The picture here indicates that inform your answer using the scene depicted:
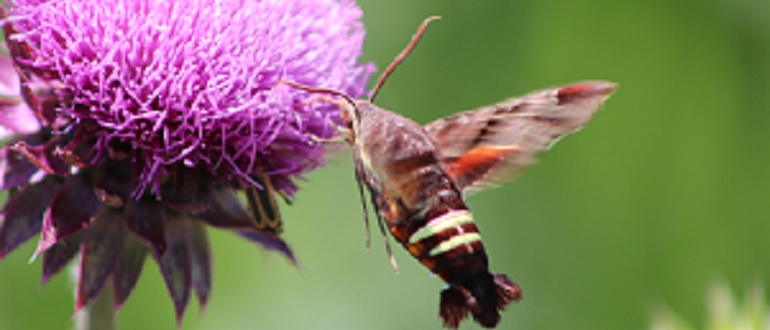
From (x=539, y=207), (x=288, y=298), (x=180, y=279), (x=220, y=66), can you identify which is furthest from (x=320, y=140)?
(x=539, y=207)

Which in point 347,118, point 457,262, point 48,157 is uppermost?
point 347,118

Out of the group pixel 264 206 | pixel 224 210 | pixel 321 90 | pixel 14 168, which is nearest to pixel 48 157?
pixel 14 168

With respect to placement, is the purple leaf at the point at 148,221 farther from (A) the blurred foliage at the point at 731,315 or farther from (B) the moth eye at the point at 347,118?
(A) the blurred foliage at the point at 731,315

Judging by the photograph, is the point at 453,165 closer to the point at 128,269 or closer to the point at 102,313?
the point at 128,269

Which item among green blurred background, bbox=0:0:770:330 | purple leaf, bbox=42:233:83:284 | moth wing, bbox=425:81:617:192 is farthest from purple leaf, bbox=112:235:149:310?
green blurred background, bbox=0:0:770:330

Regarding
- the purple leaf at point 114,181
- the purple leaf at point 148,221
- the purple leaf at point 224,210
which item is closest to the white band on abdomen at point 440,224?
the purple leaf at point 224,210

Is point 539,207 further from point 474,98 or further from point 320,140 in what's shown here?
point 320,140
